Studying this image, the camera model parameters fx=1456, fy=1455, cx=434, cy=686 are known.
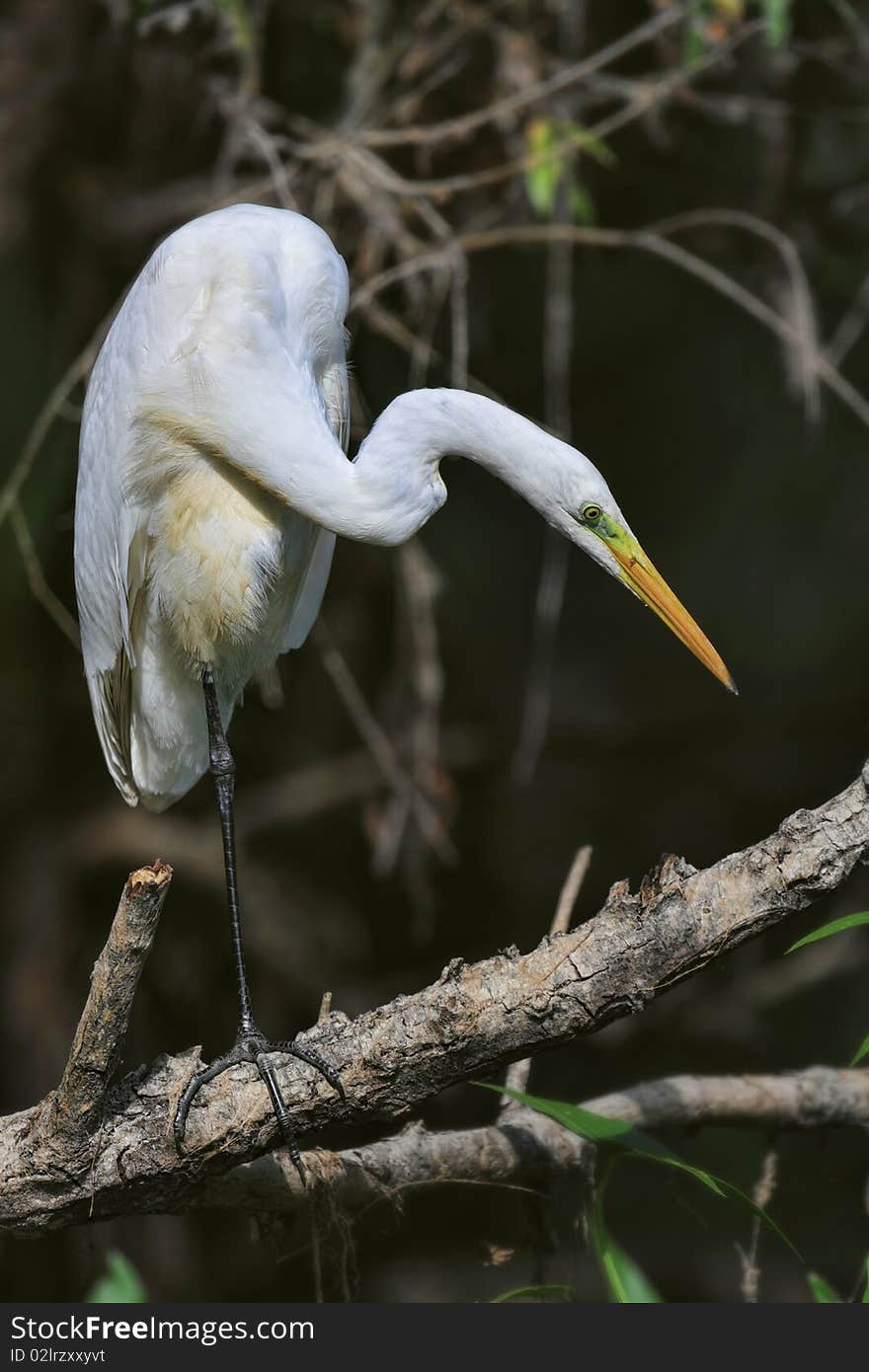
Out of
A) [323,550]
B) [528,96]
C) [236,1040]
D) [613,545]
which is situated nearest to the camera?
[613,545]

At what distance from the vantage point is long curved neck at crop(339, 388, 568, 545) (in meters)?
1.66

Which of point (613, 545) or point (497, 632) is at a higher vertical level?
point (497, 632)

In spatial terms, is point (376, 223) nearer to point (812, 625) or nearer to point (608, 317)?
point (608, 317)

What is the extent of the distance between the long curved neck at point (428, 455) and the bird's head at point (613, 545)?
30 millimetres

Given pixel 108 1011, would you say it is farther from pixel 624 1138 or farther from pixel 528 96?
pixel 528 96

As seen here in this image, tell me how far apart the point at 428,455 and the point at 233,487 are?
34cm

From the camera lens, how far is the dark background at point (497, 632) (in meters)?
2.79

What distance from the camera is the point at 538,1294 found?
1.47m

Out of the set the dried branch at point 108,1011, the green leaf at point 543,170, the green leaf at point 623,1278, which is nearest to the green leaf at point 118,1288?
the dried branch at point 108,1011

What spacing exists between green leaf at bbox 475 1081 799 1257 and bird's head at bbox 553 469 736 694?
0.50 meters

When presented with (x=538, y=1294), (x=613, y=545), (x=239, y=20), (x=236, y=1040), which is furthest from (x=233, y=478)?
(x=538, y=1294)

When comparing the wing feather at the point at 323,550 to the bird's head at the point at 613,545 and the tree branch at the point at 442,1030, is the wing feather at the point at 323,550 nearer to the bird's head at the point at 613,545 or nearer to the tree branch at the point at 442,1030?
the bird's head at the point at 613,545

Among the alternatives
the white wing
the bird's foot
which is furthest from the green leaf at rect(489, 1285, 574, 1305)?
the white wing

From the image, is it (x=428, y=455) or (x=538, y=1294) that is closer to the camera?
(x=538, y=1294)
